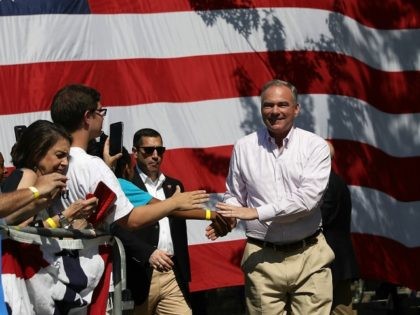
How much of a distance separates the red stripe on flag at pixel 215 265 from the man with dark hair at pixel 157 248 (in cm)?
89

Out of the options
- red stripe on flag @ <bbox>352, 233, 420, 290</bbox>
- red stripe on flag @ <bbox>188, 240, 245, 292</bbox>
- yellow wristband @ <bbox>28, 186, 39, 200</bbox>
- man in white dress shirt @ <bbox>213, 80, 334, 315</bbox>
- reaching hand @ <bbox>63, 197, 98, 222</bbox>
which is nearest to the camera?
yellow wristband @ <bbox>28, 186, 39, 200</bbox>

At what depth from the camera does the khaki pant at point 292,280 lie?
6137mm

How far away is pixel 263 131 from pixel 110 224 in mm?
1457

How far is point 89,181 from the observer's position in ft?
16.8

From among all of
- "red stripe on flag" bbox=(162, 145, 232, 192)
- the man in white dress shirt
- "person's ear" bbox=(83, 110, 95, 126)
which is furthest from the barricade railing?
"red stripe on flag" bbox=(162, 145, 232, 192)

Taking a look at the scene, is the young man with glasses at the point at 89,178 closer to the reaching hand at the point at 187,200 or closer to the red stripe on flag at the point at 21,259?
the reaching hand at the point at 187,200

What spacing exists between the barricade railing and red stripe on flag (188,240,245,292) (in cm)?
276

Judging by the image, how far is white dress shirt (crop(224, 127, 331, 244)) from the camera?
6039 millimetres

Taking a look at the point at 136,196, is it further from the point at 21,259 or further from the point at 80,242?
the point at 21,259

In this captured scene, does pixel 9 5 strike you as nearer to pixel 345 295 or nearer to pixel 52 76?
pixel 52 76

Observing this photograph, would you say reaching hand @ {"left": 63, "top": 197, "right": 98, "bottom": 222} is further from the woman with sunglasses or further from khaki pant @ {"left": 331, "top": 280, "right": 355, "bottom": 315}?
khaki pant @ {"left": 331, "top": 280, "right": 355, "bottom": 315}

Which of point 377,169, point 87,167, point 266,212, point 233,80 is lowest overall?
point 266,212

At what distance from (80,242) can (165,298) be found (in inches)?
86.1

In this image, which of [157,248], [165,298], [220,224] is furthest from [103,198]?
[165,298]
